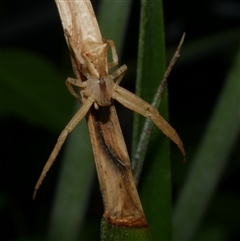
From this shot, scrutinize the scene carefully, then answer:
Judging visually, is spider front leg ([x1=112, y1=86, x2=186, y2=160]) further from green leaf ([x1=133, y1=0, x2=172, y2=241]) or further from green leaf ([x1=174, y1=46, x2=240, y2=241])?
green leaf ([x1=174, y1=46, x2=240, y2=241])

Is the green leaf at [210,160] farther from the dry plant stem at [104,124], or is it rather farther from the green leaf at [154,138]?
the dry plant stem at [104,124]

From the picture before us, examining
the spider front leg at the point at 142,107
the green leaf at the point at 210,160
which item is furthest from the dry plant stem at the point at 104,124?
the green leaf at the point at 210,160

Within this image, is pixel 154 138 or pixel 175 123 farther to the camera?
pixel 175 123

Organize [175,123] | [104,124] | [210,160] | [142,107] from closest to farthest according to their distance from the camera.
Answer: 1. [104,124]
2. [142,107]
3. [210,160]
4. [175,123]

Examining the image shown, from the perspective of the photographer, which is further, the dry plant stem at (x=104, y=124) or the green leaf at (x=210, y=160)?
the green leaf at (x=210, y=160)

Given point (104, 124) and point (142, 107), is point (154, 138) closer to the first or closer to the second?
point (142, 107)

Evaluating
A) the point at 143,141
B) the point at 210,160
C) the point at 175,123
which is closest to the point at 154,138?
the point at 143,141
